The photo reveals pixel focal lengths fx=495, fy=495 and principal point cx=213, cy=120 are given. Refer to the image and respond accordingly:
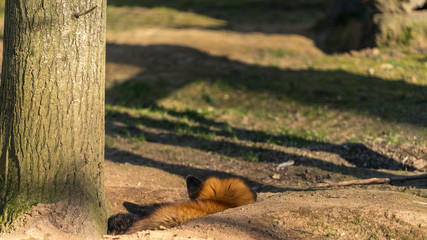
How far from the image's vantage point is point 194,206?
384cm

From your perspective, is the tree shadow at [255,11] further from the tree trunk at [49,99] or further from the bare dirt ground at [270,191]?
the tree trunk at [49,99]

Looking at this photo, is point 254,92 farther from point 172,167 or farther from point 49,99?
point 49,99

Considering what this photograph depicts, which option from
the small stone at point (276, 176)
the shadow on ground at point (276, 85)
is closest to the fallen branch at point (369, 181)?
the small stone at point (276, 176)

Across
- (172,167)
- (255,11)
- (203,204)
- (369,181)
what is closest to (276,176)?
(369,181)

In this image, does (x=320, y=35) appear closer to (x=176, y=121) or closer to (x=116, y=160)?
(x=176, y=121)

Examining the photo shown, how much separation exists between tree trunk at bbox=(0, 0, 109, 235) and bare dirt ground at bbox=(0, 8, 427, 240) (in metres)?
0.20

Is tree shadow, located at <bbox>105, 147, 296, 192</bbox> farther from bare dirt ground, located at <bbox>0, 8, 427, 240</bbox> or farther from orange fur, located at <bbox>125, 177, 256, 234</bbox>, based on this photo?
orange fur, located at <bbox>125, 177, 256, 234</bbox>

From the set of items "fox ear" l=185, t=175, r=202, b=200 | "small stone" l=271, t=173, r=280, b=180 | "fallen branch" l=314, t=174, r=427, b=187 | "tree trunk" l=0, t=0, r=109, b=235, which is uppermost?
"tree trunk" l=0, t=0, r=109, b=235

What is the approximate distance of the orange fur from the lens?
12.1 feet

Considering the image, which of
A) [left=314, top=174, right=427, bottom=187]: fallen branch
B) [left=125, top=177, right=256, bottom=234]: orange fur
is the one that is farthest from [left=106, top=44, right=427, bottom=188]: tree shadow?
[left=125, top=177, right=256, bottom=234]: orange fur

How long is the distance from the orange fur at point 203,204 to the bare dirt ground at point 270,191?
0.16 m

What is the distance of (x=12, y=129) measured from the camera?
11.5 ft

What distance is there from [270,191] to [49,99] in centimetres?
261

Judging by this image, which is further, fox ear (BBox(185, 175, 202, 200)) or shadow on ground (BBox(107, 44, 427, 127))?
shadow on ground (BBox(107, 44, 427, 127))
